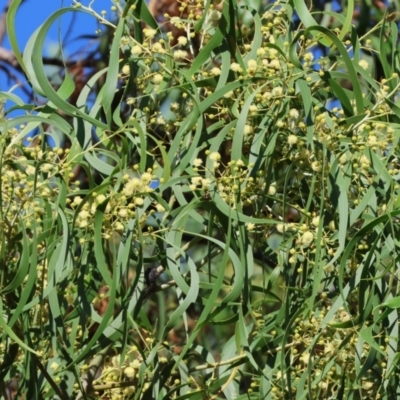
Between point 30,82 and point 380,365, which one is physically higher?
point 30,82

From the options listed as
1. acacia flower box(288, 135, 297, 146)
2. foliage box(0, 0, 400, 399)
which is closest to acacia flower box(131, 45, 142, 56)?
foliage box(0, 0, 400, 399)

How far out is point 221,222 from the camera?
30.0 inches

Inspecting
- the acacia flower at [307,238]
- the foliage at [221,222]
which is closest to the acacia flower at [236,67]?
the foliage at [221,222]

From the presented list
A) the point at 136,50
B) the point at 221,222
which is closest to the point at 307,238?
the point at 221,222

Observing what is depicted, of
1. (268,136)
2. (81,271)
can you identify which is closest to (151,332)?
(81,271)

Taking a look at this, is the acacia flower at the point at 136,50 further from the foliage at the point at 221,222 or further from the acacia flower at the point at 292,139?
the acacia flower at the point at 292,139

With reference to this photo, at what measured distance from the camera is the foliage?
722 millimetres

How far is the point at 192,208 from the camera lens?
75 cm

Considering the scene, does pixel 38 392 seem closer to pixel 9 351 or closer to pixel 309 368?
pixel 9 351

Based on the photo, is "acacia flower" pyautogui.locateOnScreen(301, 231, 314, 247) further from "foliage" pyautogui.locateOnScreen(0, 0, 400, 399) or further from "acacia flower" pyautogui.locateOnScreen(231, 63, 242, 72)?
"acacia flower" pyautogui.locateOnScreen(231, 63, 242, 72)

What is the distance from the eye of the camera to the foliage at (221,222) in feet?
2.37

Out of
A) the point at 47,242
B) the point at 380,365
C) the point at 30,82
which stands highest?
the point at 30,82

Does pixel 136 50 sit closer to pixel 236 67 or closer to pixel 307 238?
pixel 236 67

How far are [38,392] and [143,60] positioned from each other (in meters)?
0.29
